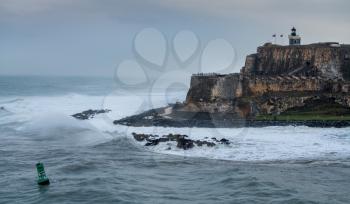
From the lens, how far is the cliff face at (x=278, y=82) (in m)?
42.3

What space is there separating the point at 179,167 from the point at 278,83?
2186cm

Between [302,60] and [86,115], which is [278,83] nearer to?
[302,60]

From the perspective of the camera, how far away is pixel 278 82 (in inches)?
1773

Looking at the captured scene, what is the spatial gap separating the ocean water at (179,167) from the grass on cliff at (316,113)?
2.83 metres

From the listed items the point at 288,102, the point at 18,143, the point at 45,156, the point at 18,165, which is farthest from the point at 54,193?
the point at 288,102

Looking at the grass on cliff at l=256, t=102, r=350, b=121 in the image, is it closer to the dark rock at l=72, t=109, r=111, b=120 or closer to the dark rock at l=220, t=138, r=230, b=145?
the dark rock at l=220, t=138, r=230, b=145

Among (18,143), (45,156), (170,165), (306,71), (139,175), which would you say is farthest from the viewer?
(306,71)

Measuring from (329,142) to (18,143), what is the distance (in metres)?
19.0

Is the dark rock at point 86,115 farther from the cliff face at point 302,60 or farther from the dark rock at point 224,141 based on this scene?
the dark rock at point 224,141

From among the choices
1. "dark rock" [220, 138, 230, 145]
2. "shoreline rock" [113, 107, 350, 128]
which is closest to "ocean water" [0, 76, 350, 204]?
"dark rock" [220, 138, 230, 145]

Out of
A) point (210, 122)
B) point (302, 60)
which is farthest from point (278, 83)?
point (210, 122)

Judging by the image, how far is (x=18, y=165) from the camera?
26422 millimetres

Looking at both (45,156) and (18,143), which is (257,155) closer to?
(45,156)

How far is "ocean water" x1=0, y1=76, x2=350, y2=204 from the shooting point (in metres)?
20.2
